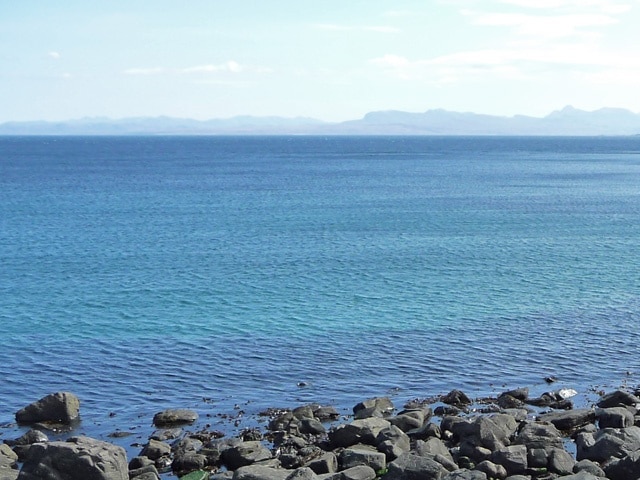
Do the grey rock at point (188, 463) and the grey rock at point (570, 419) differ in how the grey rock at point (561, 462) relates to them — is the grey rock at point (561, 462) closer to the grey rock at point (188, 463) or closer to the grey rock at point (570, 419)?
the grey rock at point (570, 419)

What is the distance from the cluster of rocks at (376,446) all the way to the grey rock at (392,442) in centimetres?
4

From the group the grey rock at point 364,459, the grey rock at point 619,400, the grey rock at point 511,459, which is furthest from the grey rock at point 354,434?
the grey rock at point 619,400

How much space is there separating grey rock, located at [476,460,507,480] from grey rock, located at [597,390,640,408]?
956cm

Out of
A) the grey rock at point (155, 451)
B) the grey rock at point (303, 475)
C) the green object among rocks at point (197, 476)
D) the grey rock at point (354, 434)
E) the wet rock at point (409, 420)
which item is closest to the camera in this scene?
the grey rock at point (303, 475)

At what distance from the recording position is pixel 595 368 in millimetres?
40812

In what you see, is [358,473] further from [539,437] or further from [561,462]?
[539,437]

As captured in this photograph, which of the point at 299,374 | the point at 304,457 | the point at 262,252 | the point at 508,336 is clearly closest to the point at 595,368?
the point at 508,336

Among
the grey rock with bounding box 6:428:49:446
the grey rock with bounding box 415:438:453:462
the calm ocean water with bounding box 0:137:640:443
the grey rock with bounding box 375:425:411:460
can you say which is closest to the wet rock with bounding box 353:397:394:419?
the calm ocean water with bounding box 0:137:640:443

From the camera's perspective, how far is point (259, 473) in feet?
83.7

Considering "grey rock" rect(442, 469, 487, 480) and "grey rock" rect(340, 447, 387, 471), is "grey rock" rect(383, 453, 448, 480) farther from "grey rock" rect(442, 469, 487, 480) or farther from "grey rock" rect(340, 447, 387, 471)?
"grey rock" rect(340, 447, 387, 471)

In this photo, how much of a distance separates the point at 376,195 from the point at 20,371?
290 feet

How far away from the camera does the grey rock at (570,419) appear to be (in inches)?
1249

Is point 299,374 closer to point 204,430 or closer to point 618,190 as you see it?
point 204,430

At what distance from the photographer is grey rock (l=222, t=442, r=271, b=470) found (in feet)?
91.3
